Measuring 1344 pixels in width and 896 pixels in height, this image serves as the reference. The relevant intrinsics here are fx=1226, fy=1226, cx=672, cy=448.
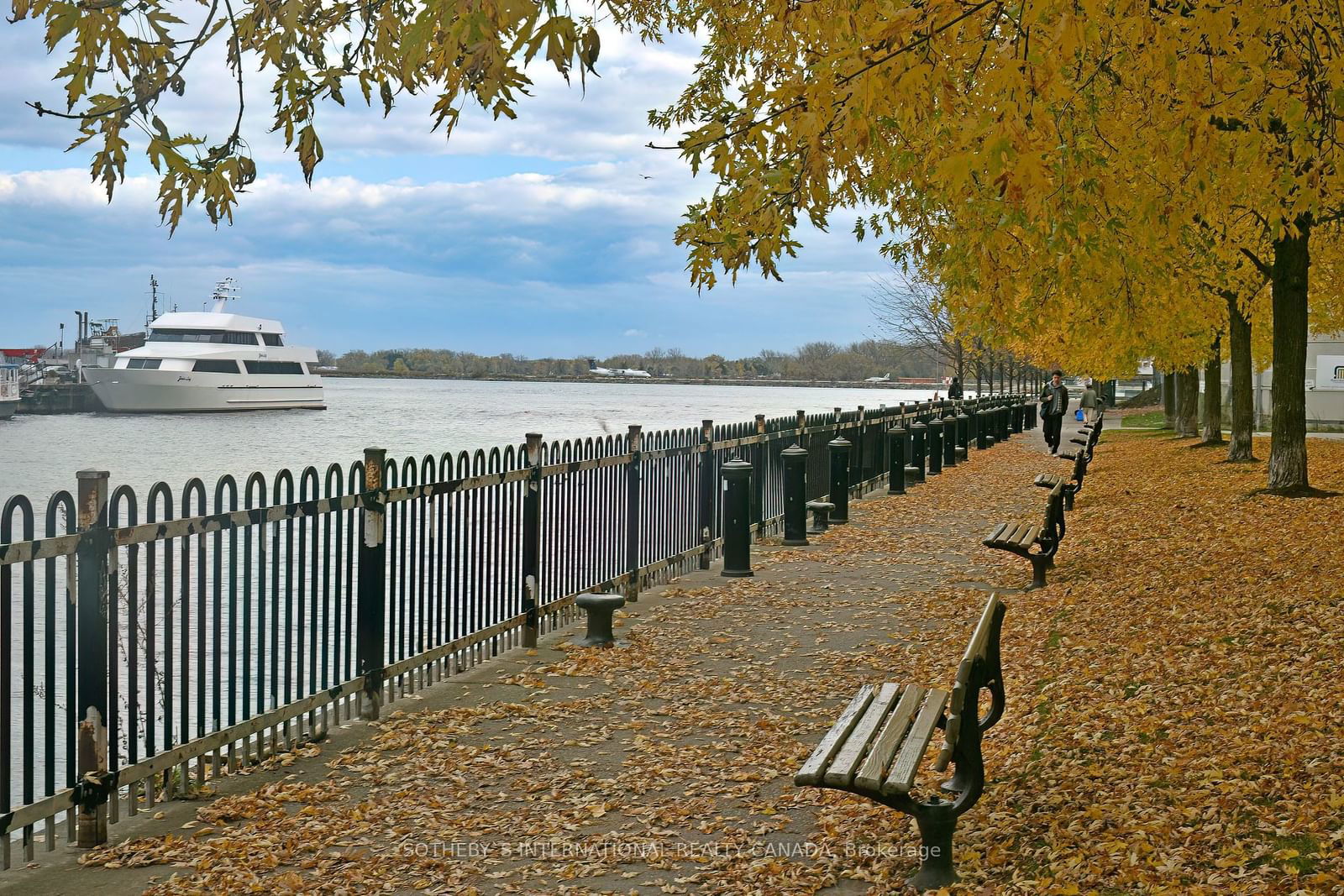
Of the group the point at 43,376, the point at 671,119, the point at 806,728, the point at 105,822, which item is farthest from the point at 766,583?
the point at 43,376

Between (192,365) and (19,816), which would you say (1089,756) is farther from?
(192,365)

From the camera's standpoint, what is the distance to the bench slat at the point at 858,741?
437 centimetres

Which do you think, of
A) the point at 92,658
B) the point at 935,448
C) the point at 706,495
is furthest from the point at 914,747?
the point at 935,448

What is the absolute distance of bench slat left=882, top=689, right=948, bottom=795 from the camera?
14.1ft

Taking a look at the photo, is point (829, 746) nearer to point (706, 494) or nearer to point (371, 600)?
point (371, 600)

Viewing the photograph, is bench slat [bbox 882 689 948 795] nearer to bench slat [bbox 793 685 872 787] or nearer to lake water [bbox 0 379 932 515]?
bench slat [bbox 793 685 872 787]

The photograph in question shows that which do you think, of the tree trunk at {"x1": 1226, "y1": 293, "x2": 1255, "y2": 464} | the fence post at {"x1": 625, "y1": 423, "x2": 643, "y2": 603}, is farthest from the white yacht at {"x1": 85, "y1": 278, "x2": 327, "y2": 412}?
the fence post at {"x1": 625, "y1": 423, "x2": 643, "y2": 603}

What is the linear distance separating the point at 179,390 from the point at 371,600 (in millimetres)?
82896

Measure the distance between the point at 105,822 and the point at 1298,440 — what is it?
14.9 m

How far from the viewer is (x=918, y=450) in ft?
78.7

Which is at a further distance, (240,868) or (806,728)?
(806,728)

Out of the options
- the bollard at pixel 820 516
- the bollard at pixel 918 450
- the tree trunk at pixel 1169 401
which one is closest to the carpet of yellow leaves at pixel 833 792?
the bollard at pixel 820 516

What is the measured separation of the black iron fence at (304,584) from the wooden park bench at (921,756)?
9.20ft

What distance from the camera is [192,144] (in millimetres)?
6816
